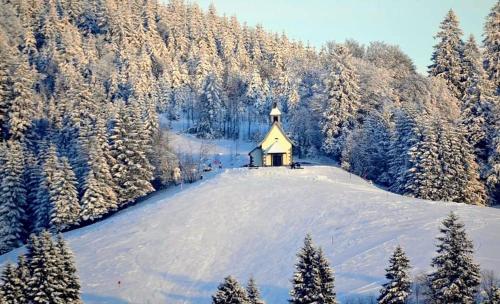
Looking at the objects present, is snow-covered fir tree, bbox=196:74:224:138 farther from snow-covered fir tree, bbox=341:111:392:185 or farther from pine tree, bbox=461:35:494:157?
pine tree, bbox=461:35:494:157

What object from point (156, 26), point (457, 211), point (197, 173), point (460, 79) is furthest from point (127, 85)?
point (457, 211)

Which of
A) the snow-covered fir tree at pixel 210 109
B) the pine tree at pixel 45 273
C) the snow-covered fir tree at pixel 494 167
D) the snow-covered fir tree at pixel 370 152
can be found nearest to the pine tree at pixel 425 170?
the snow-covered fir tree at pixel 494 167

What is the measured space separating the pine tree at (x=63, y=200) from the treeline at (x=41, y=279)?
26092 millimetres

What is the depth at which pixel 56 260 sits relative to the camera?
1318 inches

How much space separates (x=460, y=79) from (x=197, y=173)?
30.7m

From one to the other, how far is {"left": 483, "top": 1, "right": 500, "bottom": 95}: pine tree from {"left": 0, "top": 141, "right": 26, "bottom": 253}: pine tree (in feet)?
154

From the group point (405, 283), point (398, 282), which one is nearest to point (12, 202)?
point (398, 282)

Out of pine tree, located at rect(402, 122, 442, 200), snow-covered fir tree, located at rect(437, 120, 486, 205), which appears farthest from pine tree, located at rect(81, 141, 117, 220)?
snow-covered fir tree, located at rect(437, 120, 486, 205)

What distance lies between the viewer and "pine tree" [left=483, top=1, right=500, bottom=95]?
6712 cm

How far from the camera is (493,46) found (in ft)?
223

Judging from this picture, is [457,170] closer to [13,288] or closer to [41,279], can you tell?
[41,279]

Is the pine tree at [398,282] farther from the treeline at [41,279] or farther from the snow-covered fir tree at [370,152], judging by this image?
the snow-covered fir tree at [370,152]

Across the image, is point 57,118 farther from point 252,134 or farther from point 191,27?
point 191,27

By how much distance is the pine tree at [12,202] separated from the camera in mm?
61438
